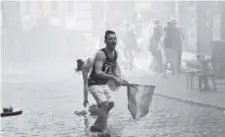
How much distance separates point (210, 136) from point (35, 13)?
2359 cm

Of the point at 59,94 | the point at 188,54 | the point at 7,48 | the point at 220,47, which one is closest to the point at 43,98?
the point at 59,94

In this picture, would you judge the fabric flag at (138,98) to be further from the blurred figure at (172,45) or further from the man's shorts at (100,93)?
the blurred figure at (172,45)

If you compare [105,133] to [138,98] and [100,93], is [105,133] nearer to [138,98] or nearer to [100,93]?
[100,93]

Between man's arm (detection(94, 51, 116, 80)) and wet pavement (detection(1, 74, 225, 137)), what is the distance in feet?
3.08

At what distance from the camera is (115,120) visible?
9.23m

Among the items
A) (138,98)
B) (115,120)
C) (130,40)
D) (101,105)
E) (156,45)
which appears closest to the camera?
(101,105)

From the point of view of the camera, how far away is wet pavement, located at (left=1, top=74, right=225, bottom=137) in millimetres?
8023

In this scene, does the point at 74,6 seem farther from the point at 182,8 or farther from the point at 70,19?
the point at 182,8

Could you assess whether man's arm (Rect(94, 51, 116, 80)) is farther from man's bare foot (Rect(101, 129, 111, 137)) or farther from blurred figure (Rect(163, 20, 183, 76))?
blurred figure (Rect(163, 20, 183, 76))

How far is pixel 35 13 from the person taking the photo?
30.0 meters

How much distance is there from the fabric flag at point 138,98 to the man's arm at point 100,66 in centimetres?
43

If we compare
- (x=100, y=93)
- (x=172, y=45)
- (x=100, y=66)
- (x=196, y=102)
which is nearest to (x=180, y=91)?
(x=196, y=102)

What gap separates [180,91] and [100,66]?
571 centimetres

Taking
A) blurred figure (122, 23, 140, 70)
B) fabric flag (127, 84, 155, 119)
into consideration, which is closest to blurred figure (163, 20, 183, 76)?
blurred figure (122, 23, 140, 70)
